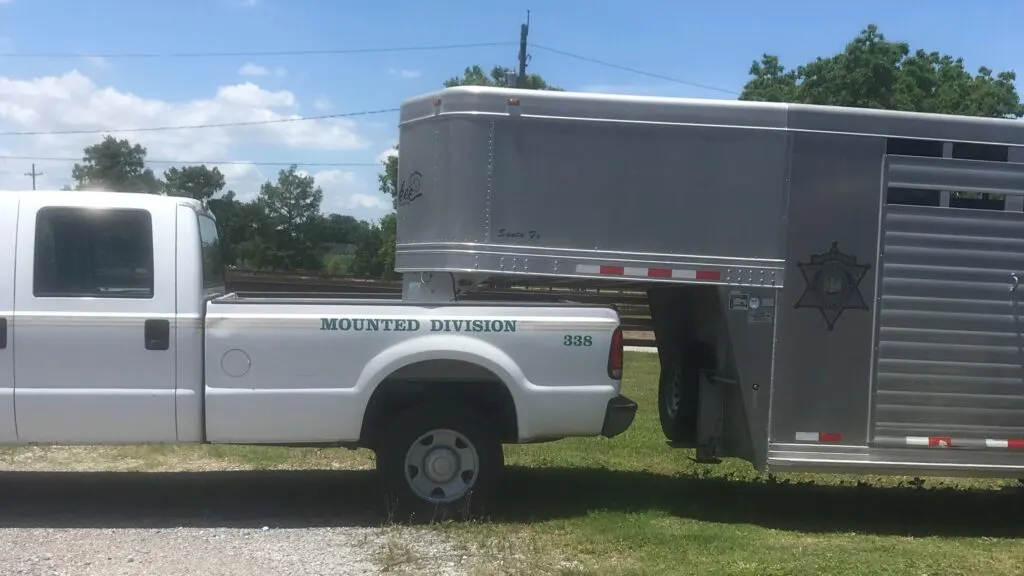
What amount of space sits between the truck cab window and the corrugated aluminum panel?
488 centimetres

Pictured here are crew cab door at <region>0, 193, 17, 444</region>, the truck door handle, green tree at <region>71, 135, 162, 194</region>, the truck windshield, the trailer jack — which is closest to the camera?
crew cab door at <region>0, 193, 17, 444</region>

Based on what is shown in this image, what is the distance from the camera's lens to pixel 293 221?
139 feet

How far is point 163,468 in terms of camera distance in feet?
26.6

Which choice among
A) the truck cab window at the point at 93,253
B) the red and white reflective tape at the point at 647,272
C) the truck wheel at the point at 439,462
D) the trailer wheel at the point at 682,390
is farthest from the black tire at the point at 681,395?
the truck cab window at the point at 93,253

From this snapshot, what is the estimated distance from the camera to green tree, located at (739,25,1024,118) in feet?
87.1

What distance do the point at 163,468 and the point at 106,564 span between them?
9.12ft

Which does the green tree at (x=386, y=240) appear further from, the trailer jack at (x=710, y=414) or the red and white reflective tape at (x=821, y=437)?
the red and white reflective tape at (x=821, y=437)

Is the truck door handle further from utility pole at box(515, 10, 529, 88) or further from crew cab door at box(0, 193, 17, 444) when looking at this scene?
utility pole at box(515, 10, 529, 88)

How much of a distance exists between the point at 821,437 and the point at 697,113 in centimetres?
233

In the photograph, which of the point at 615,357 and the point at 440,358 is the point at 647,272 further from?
the point at 440,358

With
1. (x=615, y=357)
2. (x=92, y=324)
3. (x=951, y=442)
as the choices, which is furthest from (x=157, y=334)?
(x=951, y=442)

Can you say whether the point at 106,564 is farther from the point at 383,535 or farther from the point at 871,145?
the point at 871,145

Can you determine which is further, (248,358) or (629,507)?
(629,507)

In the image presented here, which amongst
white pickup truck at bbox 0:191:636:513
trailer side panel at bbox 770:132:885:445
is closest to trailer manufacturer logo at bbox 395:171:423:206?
white pickup truck at bbox 0:191:636:513
